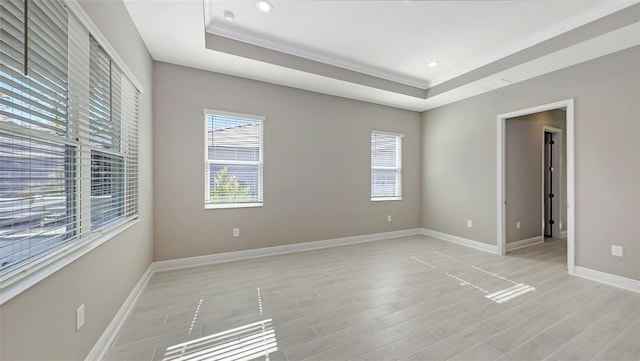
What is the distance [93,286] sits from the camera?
5.60ft

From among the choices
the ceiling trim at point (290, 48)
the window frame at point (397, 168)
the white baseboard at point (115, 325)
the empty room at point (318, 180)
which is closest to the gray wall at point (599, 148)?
the empty room at point (318, 180)

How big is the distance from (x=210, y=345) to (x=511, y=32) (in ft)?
15.1

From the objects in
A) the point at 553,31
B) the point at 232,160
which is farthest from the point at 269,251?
the point at 553,31

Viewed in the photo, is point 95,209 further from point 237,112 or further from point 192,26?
point 237,112

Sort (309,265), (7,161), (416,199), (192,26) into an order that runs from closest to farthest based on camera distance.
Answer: (7,161) < (192,26) < (309,265) < (416,199)

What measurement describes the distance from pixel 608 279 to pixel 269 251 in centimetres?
445

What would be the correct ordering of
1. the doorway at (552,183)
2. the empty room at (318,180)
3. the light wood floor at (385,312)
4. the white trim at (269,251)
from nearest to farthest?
1. the empty room at (318,180)
2. the light wood floor at (385,312)
3. the white trim at (269,251)
4. the doorway at (552,183)

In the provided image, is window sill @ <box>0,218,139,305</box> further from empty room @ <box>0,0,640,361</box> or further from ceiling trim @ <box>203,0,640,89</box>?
ceiling trim @ <box>203,0,640,89</box>

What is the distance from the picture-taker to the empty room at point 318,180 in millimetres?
1421

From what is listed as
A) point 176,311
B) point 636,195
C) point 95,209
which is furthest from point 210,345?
point 636,195

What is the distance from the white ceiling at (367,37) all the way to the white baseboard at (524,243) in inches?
111

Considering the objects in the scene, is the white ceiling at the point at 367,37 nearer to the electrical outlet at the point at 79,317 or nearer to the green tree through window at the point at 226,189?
the green tree through window at the point at 226,189

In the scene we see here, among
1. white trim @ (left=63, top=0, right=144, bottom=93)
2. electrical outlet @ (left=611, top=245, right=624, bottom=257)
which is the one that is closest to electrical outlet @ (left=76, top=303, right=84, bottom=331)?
white trim @ (left=63, top=0, right=144, bottom=93)

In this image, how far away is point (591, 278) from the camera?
125 inches
